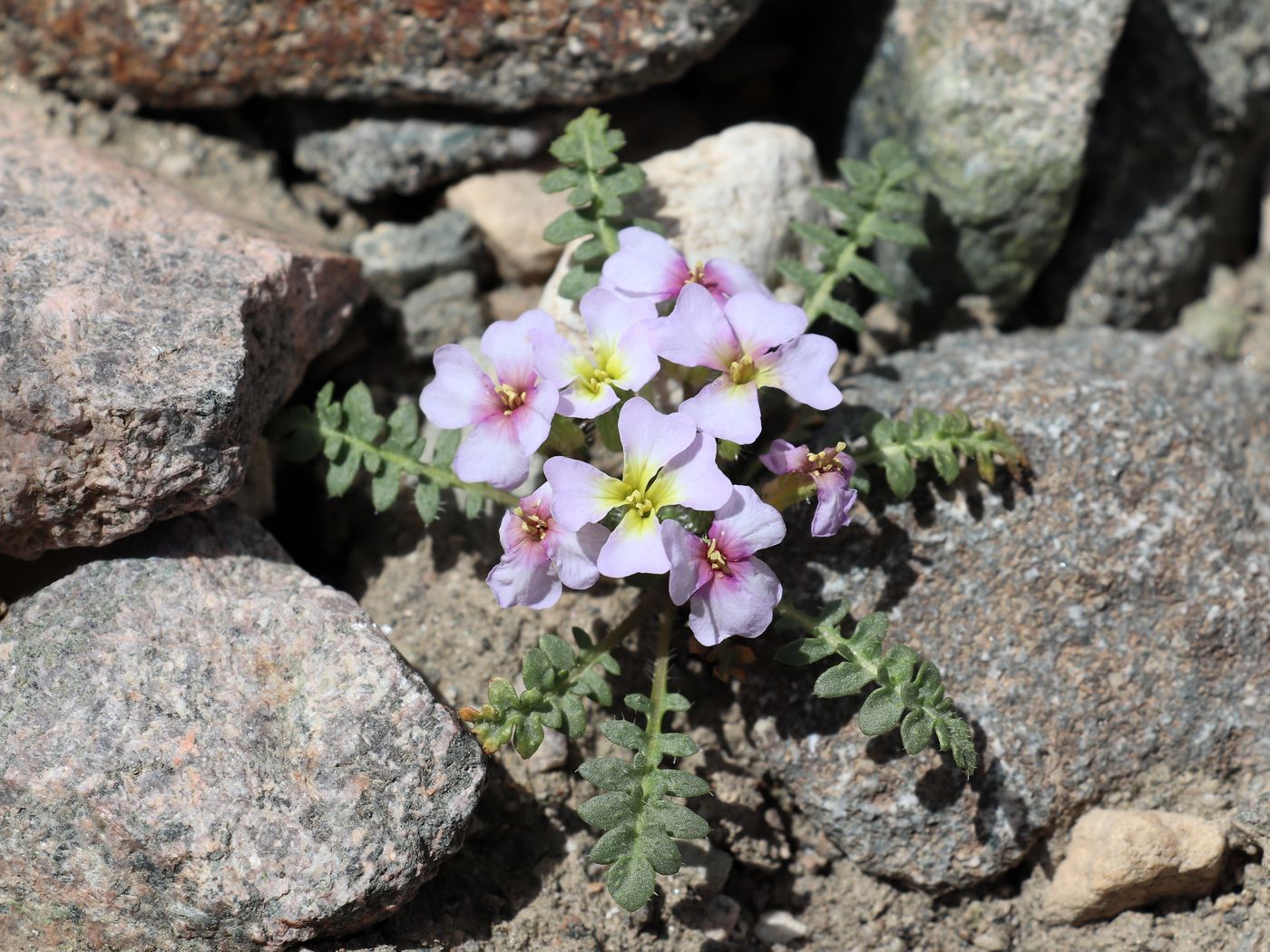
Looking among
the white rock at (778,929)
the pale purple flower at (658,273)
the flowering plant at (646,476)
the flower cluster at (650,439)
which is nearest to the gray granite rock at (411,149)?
the flowering plant at (646,476)

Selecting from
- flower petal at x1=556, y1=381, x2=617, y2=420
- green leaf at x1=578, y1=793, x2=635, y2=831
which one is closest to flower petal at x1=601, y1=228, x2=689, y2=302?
flower petal at x1=556, y1=381, x2=617, y2=420

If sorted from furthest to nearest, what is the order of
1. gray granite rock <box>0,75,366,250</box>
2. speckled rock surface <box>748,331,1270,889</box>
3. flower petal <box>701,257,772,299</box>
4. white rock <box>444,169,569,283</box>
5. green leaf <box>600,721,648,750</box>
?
white rock <box>444,169,569,283</box>, gray granite rock <box>0,75,366,250</box>, flower petal <box>701,257,772,299</box>, speckled rock surface <box>748,331,1270,889</box>, green leaf <box>600,721,648,750</box>

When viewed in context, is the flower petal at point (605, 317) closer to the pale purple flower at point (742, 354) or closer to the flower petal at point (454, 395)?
the pale purple flower at point (742, 354)

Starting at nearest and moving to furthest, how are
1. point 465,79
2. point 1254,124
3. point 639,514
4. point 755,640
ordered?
point 639,514 < point 755,640 < point 465,79 < point 1254,124

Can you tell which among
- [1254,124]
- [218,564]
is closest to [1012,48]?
[1254,124]

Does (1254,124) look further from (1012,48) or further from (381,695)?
(381,695)

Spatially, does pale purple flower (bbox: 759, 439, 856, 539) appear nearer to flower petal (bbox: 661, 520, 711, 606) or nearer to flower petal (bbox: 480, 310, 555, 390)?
flower petal (bbox: 661, 520, 711, 606)
